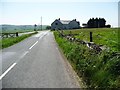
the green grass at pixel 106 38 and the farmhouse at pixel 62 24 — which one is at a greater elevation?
the farmhouse at pixel 62 24

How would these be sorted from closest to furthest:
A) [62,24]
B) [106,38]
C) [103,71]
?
[103,71] → [106,38] → [62,24]

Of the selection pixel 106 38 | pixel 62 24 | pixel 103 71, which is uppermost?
pixel 62 24

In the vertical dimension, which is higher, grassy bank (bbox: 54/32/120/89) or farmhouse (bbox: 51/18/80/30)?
farmhouse (bbox: 51/18/80/30)

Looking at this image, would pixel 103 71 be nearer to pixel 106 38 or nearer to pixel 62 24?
pixel 106 38

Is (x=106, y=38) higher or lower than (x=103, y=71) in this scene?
higher

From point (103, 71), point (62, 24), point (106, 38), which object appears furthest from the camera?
point (62, 24)

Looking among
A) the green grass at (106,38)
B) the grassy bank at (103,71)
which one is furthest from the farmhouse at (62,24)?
the grassy bank at (103,71)

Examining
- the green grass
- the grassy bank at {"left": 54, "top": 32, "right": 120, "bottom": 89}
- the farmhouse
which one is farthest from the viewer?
the farmhouse

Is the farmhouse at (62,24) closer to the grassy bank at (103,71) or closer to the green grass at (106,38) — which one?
the green grass at (106,38)

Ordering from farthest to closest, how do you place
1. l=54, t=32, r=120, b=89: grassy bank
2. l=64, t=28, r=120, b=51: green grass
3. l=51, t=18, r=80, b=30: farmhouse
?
l=51, t=18, r=80, b=30: farmhouse, l=64, t=28, r=120, b=51: green grass, l=54, t=32, r=120, b=89: grassy bank

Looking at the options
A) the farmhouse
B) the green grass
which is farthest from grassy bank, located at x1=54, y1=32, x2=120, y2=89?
the farmhouse

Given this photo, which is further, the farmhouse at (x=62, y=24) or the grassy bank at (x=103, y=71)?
the farmhouse at (x=62, y=24)

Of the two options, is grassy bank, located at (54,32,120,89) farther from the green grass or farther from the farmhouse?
the farmhouse

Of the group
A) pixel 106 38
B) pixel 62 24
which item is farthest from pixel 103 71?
pixel 62 24
